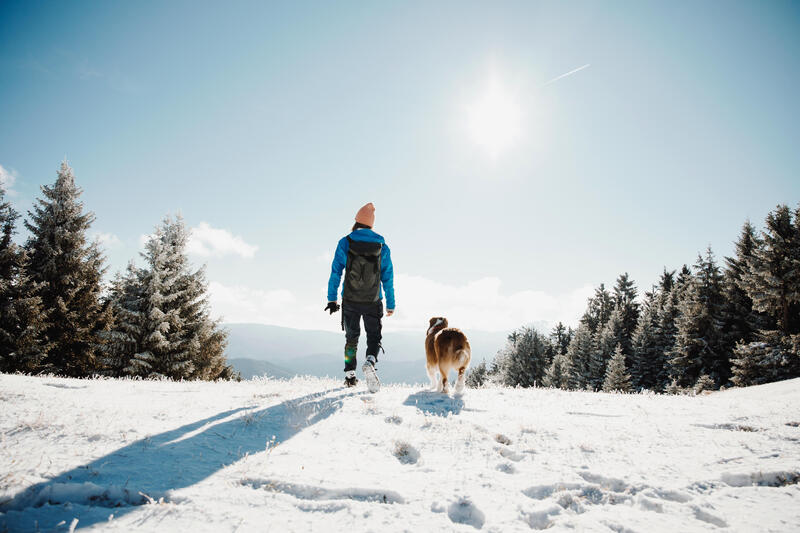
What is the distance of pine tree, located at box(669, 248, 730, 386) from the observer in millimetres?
30266

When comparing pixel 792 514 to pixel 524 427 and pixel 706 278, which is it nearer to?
pixel 524 427

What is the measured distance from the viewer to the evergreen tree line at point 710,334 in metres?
21.6

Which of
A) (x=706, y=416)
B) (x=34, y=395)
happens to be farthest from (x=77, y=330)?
(x=706, y=416)

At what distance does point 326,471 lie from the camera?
8.61 feet

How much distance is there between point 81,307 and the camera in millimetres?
17656

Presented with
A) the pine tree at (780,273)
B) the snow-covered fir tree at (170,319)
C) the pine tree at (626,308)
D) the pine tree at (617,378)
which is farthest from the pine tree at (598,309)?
the snow-covered fir tree at (170,319)

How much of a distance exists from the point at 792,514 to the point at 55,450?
5.01 m

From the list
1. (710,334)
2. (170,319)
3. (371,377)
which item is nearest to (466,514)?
(371,377)

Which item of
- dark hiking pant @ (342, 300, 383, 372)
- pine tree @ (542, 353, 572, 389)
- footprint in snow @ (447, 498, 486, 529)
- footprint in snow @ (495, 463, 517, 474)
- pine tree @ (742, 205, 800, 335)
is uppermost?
pine tree @ (742, 205, 800, 335)

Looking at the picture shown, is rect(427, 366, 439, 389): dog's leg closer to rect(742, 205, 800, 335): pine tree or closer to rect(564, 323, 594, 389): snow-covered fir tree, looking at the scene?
rect(742, 205, 800, 335): pine tree

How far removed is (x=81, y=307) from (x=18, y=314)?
8.93 ft

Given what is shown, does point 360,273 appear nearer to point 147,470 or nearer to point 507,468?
point 507,468

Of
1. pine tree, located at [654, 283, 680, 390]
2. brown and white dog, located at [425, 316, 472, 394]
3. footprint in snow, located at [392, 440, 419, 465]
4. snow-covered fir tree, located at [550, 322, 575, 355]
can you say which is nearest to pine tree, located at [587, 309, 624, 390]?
pine tree, located at [654, 283, 680, 390]

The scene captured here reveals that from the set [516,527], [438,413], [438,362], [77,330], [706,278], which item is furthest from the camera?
[706,278]
